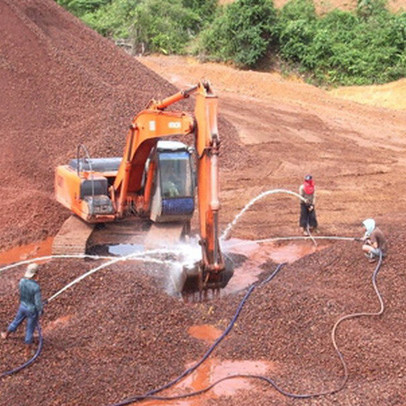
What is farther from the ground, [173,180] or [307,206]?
[173,180]

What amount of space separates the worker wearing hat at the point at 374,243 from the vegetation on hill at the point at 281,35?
24.1m

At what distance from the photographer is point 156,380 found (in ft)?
29.4

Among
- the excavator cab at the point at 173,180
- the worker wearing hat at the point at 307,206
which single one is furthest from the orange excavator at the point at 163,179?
the worker wearing hat at the point at 307,206

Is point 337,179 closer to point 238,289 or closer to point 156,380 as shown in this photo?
point 238,289

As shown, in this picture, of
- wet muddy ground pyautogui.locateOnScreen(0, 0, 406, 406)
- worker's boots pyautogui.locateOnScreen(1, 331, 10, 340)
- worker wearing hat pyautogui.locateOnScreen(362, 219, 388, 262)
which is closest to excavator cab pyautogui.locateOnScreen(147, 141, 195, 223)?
wet muddy ground pyautogui.locateOnScreen(0, 0, 406, 406)

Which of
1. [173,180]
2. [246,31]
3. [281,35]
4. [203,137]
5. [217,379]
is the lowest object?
[217,379]

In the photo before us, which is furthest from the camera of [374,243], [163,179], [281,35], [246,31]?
[246,31]

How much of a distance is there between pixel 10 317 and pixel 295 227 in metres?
7.89

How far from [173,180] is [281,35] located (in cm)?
2593

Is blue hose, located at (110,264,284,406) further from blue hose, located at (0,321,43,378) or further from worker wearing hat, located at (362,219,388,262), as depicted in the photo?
worker wearing hat, located at (362,219,388,262)

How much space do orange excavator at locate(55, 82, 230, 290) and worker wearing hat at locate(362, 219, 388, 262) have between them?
285cm

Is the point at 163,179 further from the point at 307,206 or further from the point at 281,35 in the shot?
the point at 281,35

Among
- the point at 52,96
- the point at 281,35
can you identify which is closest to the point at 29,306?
the point at 52,96

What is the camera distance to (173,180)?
504 inches
